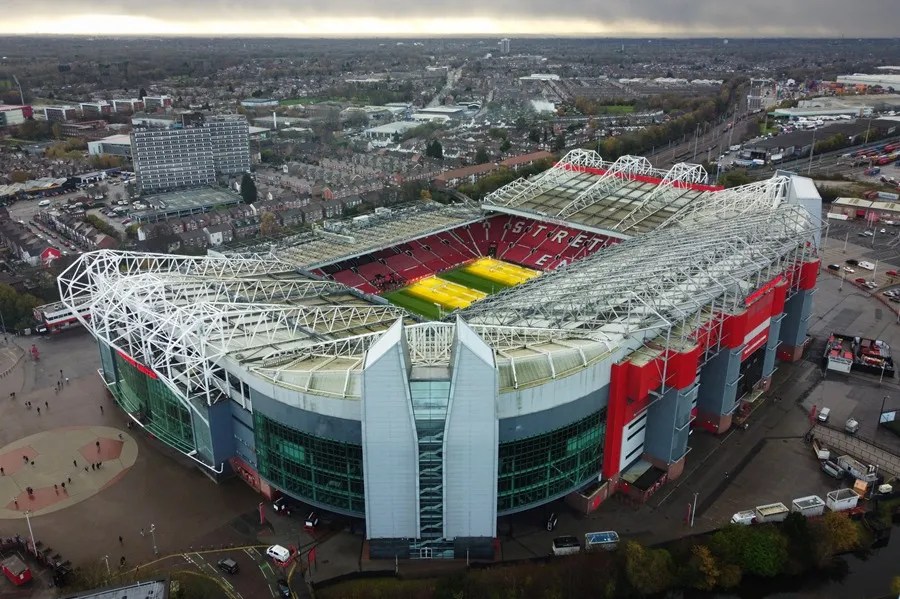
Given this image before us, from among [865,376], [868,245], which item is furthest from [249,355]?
[868,245]

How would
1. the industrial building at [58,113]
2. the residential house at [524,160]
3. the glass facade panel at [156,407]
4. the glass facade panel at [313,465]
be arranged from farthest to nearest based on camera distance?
the industrial building at [58,113] → the residential house at [524,160] → the glass facade panel at [156,407] → the glass facade panel at [313,465]

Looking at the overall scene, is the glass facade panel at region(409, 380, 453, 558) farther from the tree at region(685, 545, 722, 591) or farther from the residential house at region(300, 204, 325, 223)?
the residential house at region(300, 204, 325, 223)

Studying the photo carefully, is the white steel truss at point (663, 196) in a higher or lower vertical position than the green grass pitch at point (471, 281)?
higher

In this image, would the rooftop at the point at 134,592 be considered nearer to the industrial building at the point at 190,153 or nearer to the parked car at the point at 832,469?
the parked car at the point at 832,469

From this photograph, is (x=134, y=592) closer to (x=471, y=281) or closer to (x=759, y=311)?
(x=759, y=311)

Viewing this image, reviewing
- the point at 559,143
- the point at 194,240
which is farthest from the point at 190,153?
the point at 559,143

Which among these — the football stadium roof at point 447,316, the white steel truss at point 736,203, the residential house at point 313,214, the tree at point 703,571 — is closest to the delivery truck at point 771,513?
the tree at point 703,571

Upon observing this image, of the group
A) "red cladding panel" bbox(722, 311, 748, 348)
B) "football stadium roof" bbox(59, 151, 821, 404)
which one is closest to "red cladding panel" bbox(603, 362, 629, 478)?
"football stadium roof" bbox(59, 151, 821, 404)
